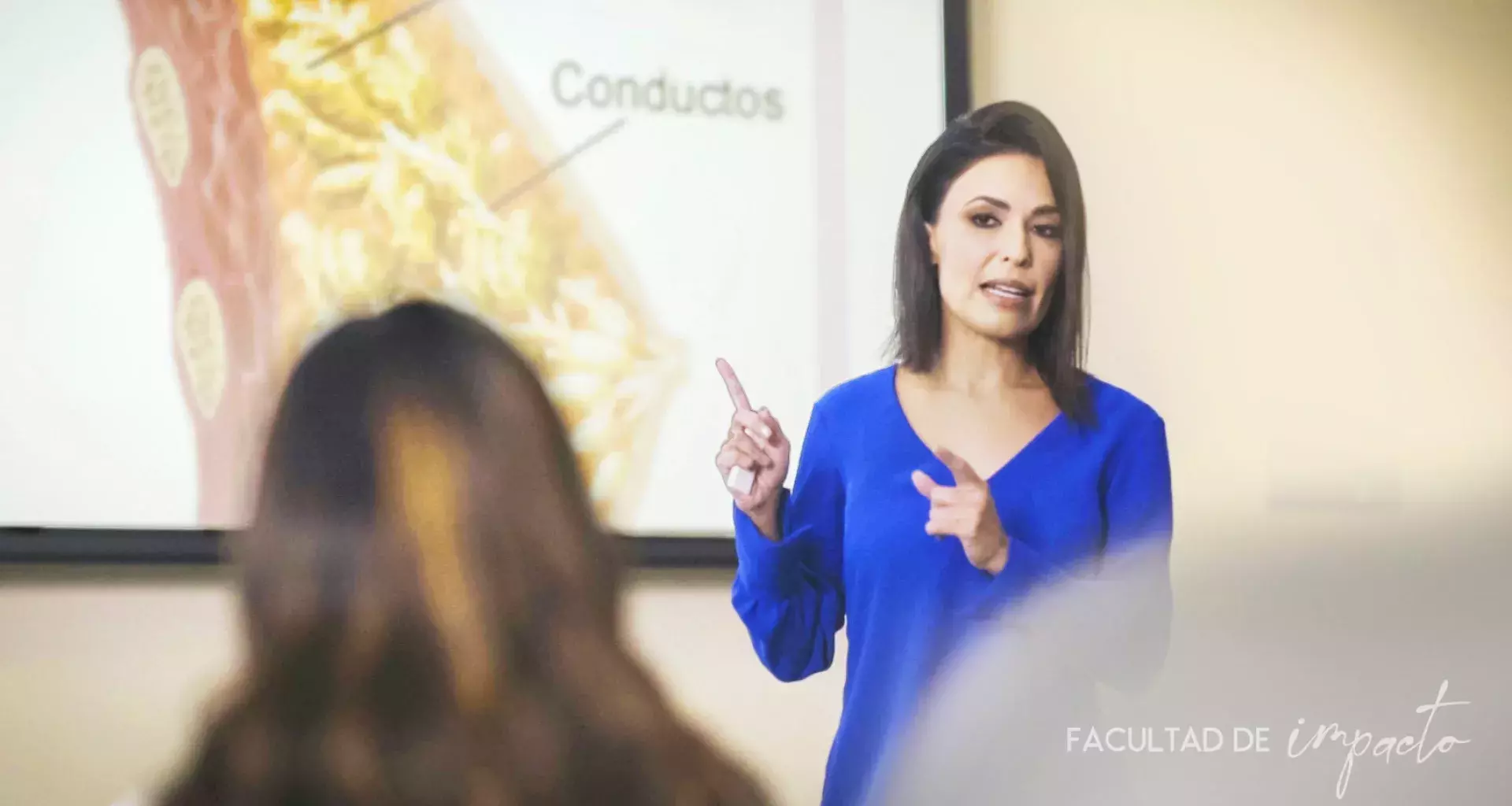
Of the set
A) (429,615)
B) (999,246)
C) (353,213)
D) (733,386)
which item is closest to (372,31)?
(353,213)

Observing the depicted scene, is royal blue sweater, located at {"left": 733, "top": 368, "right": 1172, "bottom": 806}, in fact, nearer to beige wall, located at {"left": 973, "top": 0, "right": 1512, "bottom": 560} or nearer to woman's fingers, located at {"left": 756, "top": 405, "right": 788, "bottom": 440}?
woman's fingers, located at {"left": 756, "top": 405, "right": 788, "bottom": 440}

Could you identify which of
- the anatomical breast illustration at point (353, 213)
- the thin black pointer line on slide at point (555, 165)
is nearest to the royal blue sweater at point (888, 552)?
the anatomical breast illustration at point (353, 213)

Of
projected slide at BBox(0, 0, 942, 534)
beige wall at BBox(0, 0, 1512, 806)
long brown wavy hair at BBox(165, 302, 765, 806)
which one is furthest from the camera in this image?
beige wall at BBox(0, 0, 1512, 806)

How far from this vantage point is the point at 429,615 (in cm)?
44

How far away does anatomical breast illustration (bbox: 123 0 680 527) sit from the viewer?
2.83 feet

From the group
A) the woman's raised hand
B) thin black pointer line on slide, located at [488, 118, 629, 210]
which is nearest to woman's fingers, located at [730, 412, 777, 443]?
the woman's raised hand

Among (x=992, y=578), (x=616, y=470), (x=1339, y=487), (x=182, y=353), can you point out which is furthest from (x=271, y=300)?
(x=1339, y=487)

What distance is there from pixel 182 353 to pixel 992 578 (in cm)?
55

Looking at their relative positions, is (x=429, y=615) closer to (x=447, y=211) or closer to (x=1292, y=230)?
(x=447, y=211)

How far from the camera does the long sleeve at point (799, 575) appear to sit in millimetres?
863

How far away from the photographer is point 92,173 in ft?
2.82

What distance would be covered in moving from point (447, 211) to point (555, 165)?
8 centimetres

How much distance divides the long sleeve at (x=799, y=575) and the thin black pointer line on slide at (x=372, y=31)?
1.36 feet

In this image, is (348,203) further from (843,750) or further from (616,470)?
(843,750)
